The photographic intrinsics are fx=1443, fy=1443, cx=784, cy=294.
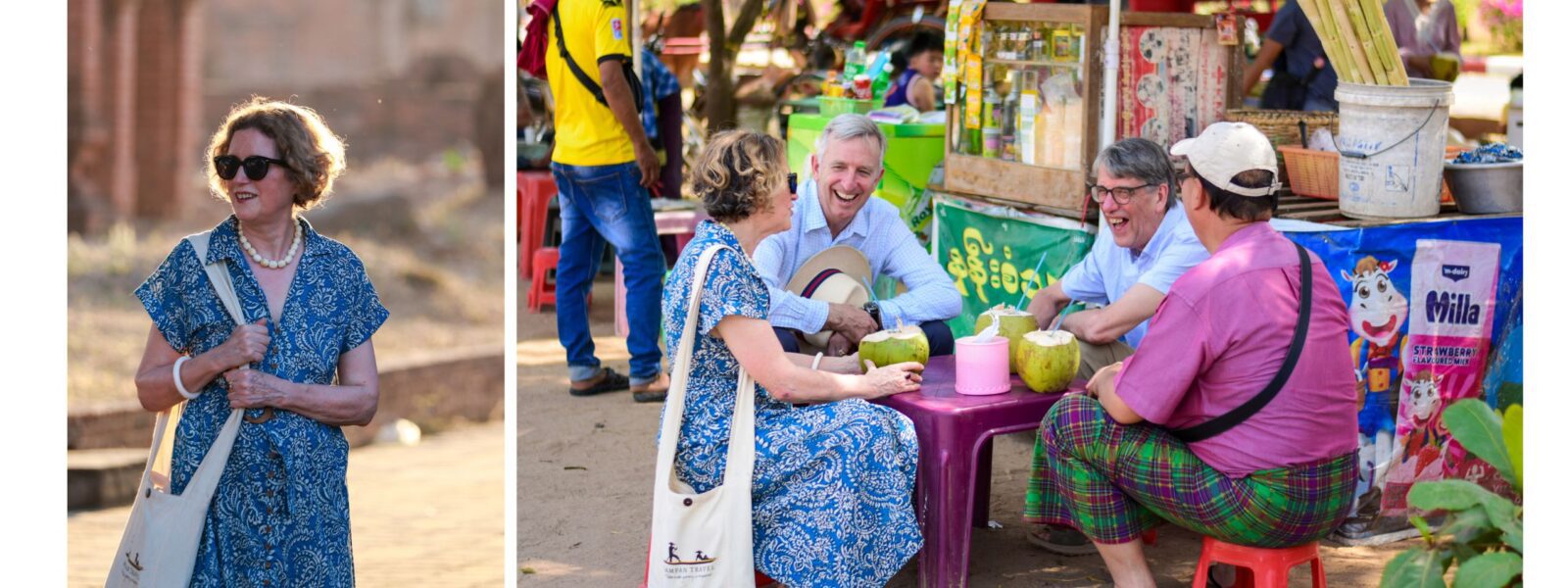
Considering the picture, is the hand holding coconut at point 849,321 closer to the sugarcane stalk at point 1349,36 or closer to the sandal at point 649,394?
the sugarcane stalk at point 1349,36

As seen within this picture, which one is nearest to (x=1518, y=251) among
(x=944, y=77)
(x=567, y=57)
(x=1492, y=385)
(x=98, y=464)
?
(x=1492, y=385)

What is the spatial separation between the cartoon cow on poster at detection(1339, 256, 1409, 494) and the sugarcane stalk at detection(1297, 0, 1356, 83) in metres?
0.60

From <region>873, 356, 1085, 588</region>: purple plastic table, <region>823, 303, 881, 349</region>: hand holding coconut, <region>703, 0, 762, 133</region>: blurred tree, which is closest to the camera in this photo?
<region>873, 356, 1085, 588</region>: purple plastic table

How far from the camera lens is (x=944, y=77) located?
211 inches

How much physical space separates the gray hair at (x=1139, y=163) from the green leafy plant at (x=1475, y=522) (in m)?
1.19

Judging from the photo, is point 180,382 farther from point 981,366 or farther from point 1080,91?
point 1080,91

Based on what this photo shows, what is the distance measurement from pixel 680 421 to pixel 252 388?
35.5 inches

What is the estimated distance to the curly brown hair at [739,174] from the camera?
3262 mm

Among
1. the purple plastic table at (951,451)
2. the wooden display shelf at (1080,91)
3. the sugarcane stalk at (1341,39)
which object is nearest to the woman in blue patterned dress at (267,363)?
the purple plastic table at (951,451)

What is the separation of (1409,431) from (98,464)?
4.96m

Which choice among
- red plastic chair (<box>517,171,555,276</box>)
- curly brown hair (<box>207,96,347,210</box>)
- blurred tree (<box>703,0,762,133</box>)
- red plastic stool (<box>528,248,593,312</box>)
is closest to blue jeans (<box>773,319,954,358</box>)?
curly brown hair (<box>207,96,347,210</box>)

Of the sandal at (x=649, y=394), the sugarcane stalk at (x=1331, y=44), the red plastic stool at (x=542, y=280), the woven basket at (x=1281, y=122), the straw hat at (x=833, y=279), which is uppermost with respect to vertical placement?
the sugarcane stalk at (x=1331, y=44)

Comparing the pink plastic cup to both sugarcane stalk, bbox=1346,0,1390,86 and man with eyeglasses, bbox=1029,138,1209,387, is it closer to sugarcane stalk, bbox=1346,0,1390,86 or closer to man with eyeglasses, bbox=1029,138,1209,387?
man with eyeglasses, bbox=1029,138,1209,387

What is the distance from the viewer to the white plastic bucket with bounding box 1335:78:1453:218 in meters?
4.04
